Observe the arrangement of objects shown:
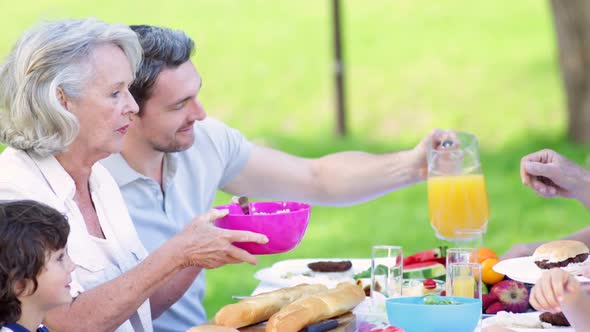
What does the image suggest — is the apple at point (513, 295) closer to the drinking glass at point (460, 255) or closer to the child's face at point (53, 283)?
the drinking glass at point (460, 255)

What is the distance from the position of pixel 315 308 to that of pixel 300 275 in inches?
26.0

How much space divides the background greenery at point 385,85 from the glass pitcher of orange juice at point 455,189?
12.0 ft

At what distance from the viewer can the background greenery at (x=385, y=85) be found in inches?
324

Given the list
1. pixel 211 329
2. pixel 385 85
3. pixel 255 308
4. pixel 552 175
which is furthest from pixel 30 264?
pixel 385 85

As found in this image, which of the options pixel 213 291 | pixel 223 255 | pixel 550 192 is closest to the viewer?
pixel 223 255

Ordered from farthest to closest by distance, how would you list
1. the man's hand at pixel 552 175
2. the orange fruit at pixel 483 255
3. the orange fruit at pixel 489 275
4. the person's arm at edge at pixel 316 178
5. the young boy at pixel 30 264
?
1. the person's arm at edge at pixel 316 178
2. the man's hand at pixel 552 175
3. the orange fruit at pixel 483 255
4. the orange fruit at pixel 489 275
5. the young boy at pixel 30 264

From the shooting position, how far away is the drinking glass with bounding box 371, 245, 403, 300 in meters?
3.01

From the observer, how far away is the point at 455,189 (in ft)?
11.5

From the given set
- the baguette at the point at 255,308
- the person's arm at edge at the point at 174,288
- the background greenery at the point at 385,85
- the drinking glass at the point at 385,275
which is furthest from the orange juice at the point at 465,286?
the background greenery at the point at 385,85

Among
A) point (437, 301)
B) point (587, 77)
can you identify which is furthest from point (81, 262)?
point (587, 77)

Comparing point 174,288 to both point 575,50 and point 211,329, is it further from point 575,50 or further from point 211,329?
point 575,50

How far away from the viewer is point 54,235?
8.47ft

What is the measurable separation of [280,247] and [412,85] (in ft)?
28.9

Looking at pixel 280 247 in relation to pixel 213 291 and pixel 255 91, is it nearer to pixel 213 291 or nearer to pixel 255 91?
pixel 213 291
